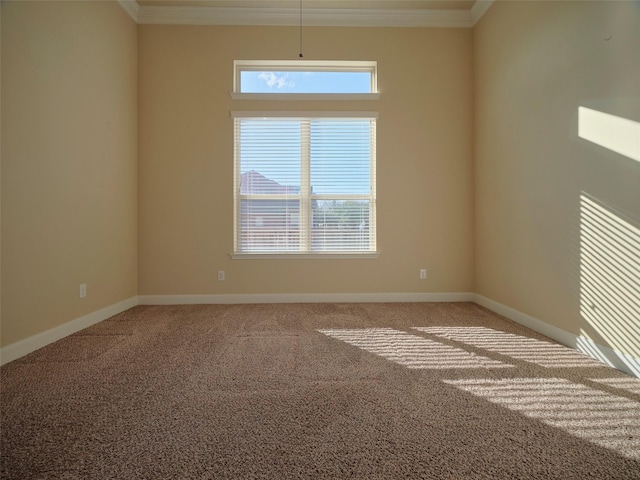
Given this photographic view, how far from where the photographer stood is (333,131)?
4047mm

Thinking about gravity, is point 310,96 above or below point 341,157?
above

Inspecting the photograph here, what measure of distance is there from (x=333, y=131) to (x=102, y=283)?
9.75ft

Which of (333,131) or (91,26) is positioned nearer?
(91,26)

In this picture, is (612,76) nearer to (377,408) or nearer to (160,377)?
(377,408)

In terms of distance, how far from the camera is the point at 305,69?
4.03 meters

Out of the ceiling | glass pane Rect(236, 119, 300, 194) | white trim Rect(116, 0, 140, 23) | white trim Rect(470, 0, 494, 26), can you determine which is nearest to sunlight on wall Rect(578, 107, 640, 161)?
white trim Rect(470, 0, 494, 26)

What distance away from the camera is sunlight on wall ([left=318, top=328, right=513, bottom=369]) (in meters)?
2.19

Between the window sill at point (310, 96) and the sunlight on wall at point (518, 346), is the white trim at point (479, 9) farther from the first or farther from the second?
the sunlight on wall at point (518, 346)

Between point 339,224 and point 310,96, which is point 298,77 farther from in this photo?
point 339,224

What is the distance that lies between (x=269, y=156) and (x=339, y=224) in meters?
1.18

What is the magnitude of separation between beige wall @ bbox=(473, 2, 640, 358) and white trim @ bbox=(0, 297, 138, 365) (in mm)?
3958

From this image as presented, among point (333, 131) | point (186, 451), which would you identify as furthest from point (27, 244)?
point (333, 131)

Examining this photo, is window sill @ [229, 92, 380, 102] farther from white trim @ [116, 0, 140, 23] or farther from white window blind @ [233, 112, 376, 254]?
white trim @ [116, 0, 140, 23]

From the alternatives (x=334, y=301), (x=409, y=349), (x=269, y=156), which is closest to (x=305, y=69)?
(x=269, y=156)
